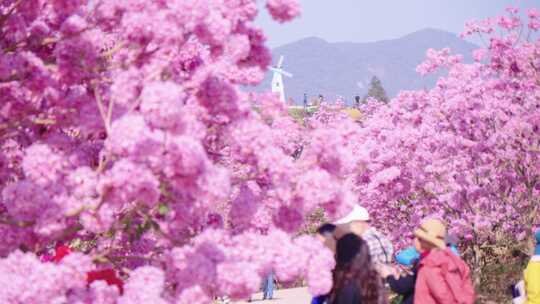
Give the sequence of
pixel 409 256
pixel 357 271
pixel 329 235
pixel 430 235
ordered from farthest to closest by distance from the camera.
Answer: pixel 409 256 → pixel 430 235 → pixel 329 235 → pixel 357 271

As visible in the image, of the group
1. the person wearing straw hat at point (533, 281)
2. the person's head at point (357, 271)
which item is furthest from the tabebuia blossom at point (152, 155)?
the person wearing straw hat at point (533, 281)

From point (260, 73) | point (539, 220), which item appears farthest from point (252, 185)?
point (539, 220)

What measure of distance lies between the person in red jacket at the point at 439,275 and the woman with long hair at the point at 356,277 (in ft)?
3.82

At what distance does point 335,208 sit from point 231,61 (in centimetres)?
96

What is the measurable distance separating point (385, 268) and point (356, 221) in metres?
1.01

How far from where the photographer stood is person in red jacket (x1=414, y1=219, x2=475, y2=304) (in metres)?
7.12

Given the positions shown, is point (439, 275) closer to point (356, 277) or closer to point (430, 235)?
point (430, 235)

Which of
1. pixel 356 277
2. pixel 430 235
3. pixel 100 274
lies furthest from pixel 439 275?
pixel 100 274

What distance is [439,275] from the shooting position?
7.14m

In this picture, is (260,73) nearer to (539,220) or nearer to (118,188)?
(118,188)

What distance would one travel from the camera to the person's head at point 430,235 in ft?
23.7

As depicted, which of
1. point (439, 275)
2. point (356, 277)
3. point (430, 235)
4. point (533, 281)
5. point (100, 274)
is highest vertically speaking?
point (100, 274)

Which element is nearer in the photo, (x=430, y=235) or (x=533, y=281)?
(x=430, y=235)

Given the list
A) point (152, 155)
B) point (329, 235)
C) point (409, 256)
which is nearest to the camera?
point (152, 155)
